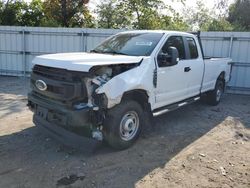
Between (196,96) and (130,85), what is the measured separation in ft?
9.83

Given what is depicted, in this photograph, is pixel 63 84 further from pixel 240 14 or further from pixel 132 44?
pixel 240 14

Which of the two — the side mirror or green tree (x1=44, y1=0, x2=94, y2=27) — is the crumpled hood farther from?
green tree (x1=44, y1=0, x2=94, y2=27)

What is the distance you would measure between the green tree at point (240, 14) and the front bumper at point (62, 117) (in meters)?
16.5

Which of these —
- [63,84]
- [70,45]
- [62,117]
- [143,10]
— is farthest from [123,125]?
[143,10]

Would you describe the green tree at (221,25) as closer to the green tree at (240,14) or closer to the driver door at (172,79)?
the green tree at (240,14)

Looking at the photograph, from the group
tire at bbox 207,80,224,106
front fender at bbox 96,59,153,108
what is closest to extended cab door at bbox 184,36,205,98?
tire at bbox 207,80,224,106

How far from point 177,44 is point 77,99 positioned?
289 centimetres

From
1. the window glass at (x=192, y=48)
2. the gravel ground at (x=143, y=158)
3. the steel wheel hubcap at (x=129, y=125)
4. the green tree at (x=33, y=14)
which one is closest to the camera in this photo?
the gravel ground at (x=143, y=158)

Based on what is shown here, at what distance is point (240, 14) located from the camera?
19250mm

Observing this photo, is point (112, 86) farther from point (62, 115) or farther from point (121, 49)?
point (121, 49)

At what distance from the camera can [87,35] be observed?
1249cm

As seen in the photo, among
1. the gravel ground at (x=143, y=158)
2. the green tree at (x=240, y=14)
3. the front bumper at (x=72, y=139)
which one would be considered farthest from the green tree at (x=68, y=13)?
the front bumper at (x=72, y=139)

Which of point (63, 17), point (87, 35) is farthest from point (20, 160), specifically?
point (63, 17)

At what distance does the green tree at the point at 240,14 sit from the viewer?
1878 cm
